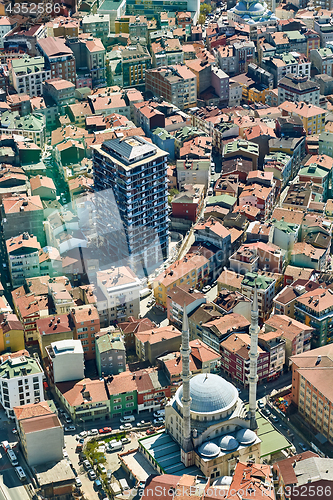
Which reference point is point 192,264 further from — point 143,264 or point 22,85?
point 22,85

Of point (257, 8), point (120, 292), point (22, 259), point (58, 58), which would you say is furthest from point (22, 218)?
point (257, 8)

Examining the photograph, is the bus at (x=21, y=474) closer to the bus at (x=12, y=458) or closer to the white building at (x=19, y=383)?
the bus at (x=12, y=458)

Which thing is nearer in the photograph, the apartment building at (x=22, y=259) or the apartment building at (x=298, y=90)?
the apartment building at (x=22, y=259)

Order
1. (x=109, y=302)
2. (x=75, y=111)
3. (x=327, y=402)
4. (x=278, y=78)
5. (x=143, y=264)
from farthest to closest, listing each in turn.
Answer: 1. (x=278, y=78)
2. (x=75, y=111)
3. (x=143, y=264)
4. (x=109, y=302)
5. (x=327, y=402)

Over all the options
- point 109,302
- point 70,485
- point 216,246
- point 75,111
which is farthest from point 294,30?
point 70,485

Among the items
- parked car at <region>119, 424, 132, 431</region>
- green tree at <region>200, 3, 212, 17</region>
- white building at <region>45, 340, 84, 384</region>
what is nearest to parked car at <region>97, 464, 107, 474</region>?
parked car at <region>119, 424, 132, 431</region>

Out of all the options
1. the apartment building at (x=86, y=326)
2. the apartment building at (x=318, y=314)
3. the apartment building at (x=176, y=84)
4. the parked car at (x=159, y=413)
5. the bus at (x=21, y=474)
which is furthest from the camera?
the apartment building at (x=176, y=84)

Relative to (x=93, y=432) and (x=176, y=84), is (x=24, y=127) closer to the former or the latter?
(x=176, y=84)

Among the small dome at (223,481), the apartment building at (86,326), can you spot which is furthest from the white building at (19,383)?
the small dome at (223,481)
